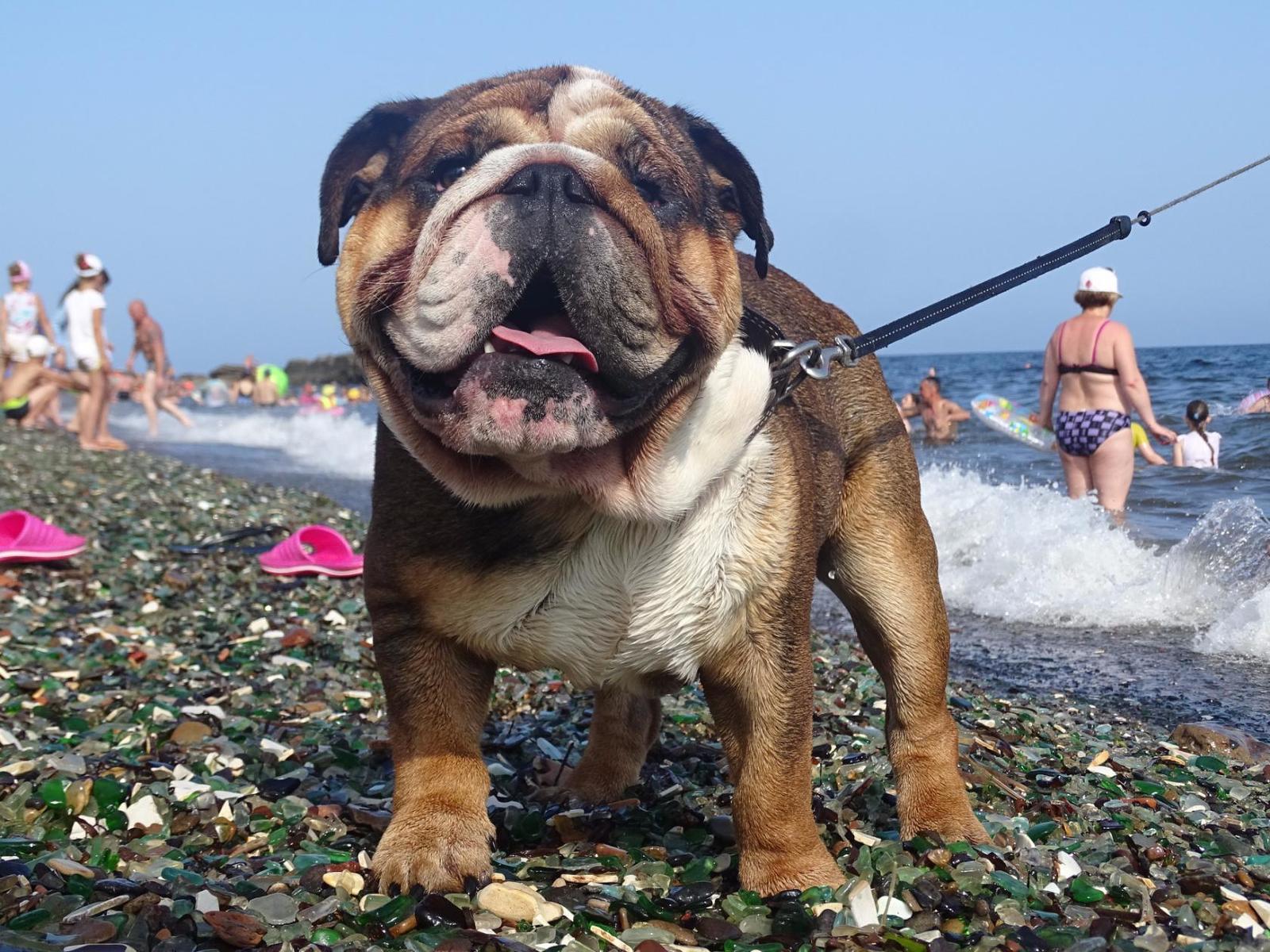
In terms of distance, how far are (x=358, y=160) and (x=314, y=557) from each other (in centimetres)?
538

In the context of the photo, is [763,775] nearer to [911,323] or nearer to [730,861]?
[730,861]

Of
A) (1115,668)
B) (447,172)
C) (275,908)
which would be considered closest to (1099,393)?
(1115,668)

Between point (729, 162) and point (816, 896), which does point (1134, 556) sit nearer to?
point (816, 896)

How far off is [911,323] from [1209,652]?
398cm

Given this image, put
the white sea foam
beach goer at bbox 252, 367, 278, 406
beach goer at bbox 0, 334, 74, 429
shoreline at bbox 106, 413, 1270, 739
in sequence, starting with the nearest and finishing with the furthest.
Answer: shoreline at bbox 106, 413, 1270, 739
the white sea foam
beach goer at bbox 0, 334, 74, 429
beach goer at bbox 252, 367, 278, 406

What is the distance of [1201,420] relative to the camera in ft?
37.6

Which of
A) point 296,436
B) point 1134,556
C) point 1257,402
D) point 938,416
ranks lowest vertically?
point 296,436

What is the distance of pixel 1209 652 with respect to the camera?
6652 millimetres

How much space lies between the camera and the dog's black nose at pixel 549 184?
250 centimetres

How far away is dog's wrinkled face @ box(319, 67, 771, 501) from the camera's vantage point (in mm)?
2494

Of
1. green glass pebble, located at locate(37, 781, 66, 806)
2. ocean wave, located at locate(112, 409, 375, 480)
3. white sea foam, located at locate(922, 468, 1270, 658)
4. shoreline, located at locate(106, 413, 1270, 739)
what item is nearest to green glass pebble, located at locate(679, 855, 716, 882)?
green glass pebble, located at locate(37, 781, 66, 806)

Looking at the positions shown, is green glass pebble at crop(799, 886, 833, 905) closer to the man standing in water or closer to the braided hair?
the braided hair

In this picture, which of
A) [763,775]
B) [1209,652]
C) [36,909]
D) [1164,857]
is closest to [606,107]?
[763,775]

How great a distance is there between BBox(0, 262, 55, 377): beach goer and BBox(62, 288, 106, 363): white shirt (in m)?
2.24
